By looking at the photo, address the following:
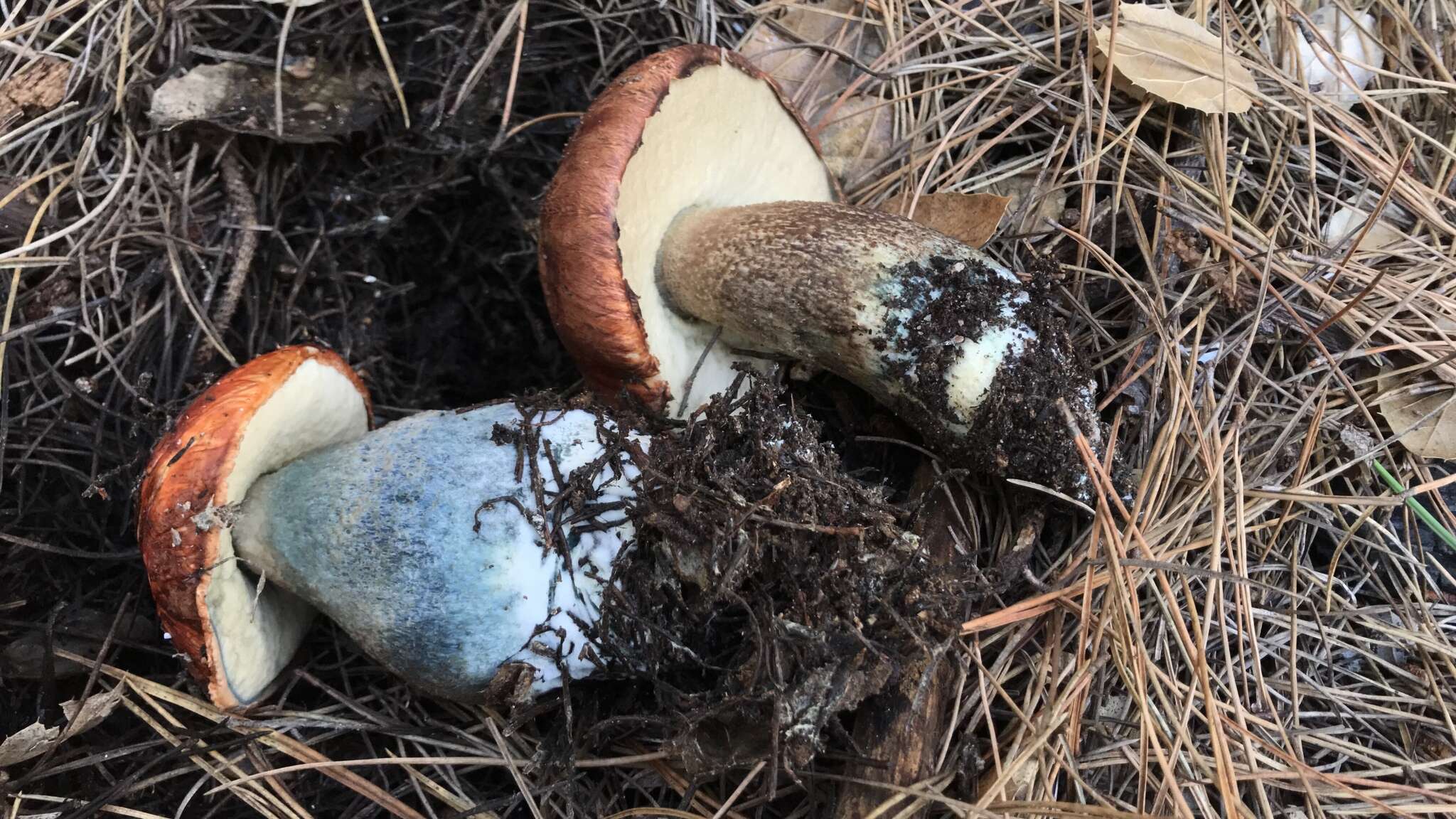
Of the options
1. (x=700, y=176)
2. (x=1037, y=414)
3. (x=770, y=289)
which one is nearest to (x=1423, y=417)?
(x=1037, y=414)

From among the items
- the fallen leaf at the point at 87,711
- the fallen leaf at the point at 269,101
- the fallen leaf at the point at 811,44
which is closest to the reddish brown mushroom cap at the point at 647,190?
the fallen leaf at the point at 811,44

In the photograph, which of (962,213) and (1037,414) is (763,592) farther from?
(962,213)

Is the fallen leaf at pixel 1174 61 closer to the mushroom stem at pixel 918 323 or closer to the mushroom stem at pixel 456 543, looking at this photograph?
the mushroom stem at pixel 918 323

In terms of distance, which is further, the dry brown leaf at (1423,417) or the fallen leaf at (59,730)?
the dry brown leaf at (1423,417)

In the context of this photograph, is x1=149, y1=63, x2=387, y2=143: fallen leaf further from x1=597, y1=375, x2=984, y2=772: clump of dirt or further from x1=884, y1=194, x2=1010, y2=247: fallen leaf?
x1=884, y1=194, x2=1010, y2=247: fallen leaf

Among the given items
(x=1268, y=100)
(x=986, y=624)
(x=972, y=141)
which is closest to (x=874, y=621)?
(x=986, y=624)

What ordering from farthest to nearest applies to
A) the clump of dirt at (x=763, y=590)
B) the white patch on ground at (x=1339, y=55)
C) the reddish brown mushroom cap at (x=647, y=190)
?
the white patch on ground at (x=1339, y=55), the reddish brown mushroom cap at (x=647, y=190), the clump of dirt at (x=763, y=590)

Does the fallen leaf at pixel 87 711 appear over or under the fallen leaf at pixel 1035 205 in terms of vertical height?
under
